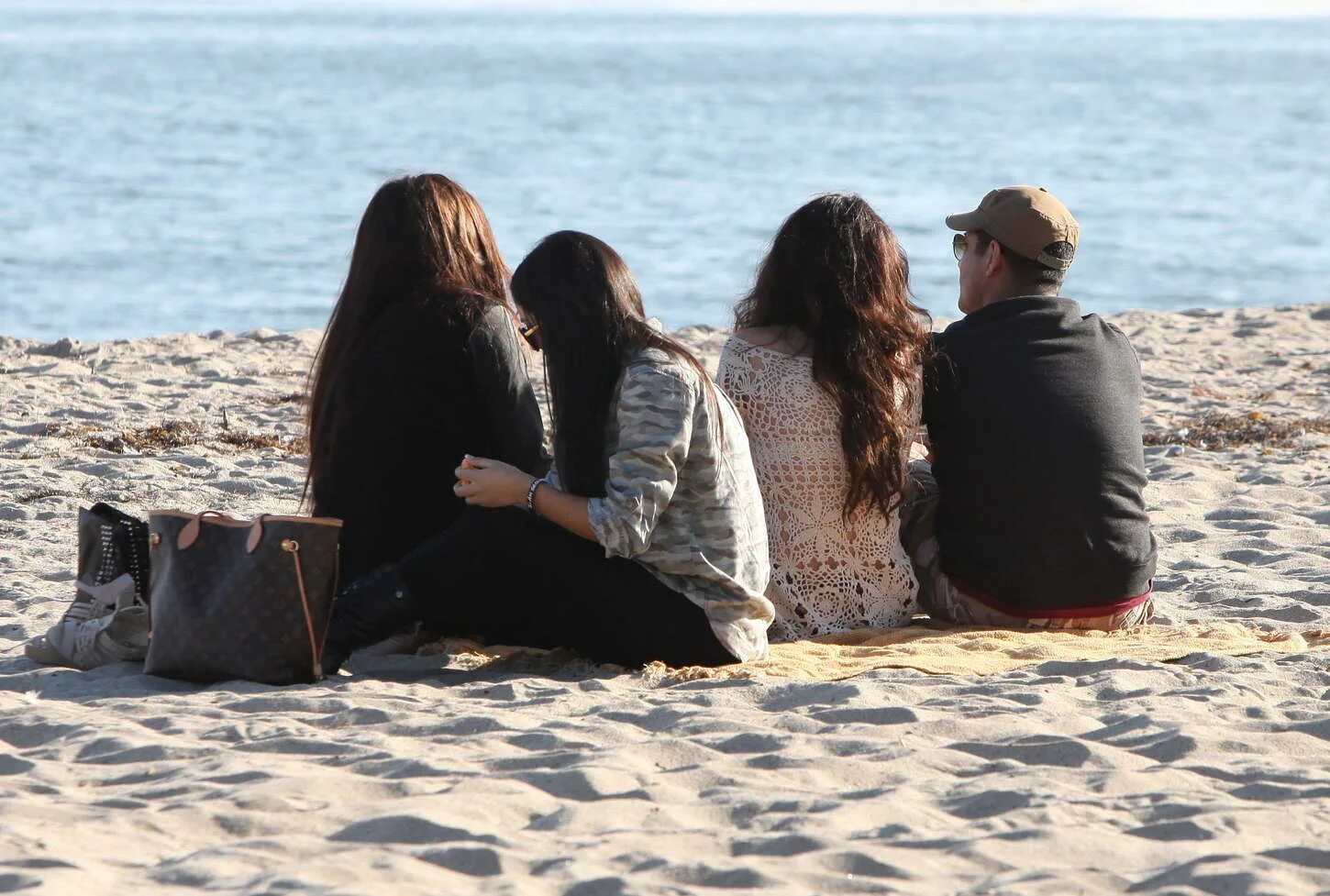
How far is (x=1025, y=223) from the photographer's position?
429 centimetres

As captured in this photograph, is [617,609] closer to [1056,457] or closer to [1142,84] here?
[1056,457]

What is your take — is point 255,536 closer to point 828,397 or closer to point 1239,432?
point 828,397

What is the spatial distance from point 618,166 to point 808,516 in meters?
26.1

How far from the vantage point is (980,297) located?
14.6 feet

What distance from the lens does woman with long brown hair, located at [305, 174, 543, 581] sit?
414cm

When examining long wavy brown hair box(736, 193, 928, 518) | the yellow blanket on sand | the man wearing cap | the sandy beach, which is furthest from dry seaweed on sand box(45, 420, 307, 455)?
the man wearing cap

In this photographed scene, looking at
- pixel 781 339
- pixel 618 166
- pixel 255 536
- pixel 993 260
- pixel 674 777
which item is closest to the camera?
pixel 674 777

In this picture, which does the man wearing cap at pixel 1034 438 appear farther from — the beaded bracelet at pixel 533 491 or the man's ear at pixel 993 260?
the beaded bracelet at pixel 533 491

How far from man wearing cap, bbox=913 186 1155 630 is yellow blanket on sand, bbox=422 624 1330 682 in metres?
0.13

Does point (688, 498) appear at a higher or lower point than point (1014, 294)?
lower

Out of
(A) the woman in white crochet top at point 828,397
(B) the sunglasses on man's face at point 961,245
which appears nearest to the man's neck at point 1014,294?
(B) the sunglasses on man's face at point 961,245

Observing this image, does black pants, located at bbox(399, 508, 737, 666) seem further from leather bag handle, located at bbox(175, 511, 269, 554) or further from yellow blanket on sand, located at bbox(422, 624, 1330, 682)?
leather bag handle, located at bbox(175, 511, 269, 554)

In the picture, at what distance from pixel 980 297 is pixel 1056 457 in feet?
1.76

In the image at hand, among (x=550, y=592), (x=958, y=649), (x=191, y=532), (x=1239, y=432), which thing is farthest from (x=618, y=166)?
(x=191, y=532)
